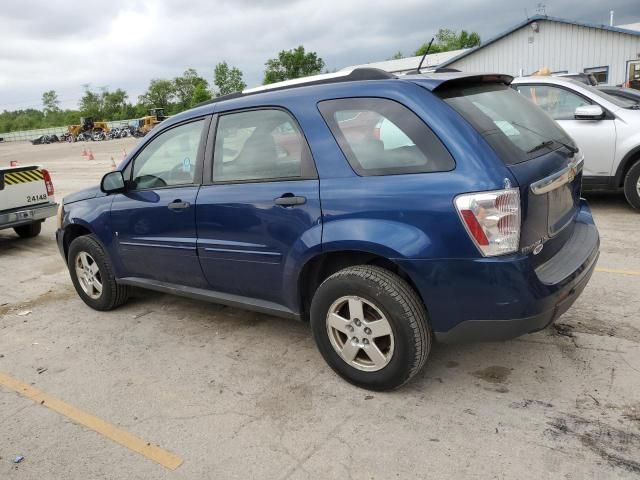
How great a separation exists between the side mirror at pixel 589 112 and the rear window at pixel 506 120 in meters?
3.41

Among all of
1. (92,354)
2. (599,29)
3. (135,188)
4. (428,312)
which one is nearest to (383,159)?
(428,312)

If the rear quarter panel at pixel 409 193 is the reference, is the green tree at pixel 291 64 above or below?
above

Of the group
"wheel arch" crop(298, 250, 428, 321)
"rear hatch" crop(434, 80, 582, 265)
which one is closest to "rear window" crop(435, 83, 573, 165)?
Result: "rear hatch" crop(434, 80, 582, 265)

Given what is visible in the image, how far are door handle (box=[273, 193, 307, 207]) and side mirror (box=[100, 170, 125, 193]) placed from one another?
1690mm

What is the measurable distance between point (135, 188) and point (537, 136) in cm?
298

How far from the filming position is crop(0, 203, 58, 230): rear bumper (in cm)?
754

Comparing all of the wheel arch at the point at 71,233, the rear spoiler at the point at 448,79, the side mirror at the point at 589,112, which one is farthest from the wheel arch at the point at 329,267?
the side mirror at the point at 589,112

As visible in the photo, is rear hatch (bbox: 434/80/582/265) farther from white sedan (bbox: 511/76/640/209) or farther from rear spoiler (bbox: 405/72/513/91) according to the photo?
white sedan (bbox: 511/76/640/209)

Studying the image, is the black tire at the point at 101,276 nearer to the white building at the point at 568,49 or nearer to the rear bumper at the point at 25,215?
the rear bumper at the point at 25,215

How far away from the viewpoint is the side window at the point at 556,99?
695 centimetres

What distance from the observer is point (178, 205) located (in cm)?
384

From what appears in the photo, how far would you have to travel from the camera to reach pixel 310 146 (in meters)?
3.19

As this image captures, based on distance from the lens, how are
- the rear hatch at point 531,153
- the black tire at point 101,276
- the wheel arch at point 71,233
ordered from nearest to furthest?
the rear hatch at point 531,153, the black tire at point 101,276, the wheel arch at point 71,233

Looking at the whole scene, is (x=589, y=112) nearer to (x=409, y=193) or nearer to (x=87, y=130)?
(x=409, y=193)
